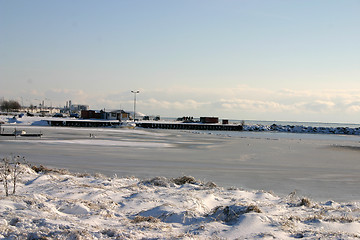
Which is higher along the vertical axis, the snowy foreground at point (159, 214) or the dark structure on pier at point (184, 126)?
the dark structure on pier at point (184, 126)

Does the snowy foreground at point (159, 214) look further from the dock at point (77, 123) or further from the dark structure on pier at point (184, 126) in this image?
the dark structure on pier at point (184, 126)

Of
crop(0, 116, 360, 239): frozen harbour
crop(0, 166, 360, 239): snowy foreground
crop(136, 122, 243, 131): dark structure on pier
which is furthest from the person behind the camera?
crop(136, 122, 243, 131): dark structure on pier

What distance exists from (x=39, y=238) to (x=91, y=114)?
91.5 meters

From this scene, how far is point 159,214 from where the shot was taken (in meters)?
7.63

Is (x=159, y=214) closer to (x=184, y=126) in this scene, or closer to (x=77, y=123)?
(x=77, y=123)

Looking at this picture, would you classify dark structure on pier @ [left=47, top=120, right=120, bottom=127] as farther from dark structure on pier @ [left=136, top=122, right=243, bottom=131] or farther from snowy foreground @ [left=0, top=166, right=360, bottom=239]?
snowy foreground @ [left=0, top=166, right=360, bottom=239]

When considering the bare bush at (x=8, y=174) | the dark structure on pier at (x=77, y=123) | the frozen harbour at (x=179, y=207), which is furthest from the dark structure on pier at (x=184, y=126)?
the bare bush at (x=8, y=174)

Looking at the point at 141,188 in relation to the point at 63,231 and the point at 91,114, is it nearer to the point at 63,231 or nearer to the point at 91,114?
the point at 63,231

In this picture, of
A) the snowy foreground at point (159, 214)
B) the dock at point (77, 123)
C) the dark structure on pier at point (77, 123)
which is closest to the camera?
the snowy foreground at point (159, 214)

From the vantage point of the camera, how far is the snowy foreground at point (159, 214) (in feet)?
20.4

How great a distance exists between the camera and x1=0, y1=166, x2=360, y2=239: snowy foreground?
6.21 metres

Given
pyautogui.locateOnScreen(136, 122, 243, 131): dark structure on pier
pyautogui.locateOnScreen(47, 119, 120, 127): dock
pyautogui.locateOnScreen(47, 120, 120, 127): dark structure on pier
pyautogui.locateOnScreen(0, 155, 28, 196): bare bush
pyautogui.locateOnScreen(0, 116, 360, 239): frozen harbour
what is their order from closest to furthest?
pyautogui.locateOnScreen(0, 116, 360, 239): frozen harbour → pyautogui.locateOnScreen(0, 155, 28, 196): bare bush → pyautogui.locateOnScreen(47, 119, 120, 127): dock → pyautogui.locateOnScreen(47, 120, 120, 127): dark structure on pier → pyautogui.locateOnScreen(136, 122, 243, 131): dark structure on pier

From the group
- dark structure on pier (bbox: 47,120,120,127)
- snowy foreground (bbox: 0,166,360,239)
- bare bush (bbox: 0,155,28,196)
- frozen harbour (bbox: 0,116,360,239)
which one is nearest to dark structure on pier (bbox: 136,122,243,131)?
dark structure on pier (bbox: 47,120,120,127)

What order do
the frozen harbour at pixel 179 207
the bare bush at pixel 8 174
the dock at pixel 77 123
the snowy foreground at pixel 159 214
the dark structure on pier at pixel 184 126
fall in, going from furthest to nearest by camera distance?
the dark structure on pier at pixel 184 126 < the dock at pixel 77 123 < the bare bush at pixel 8 174 < the frozen harbour at pixel 179 207 < the snowy foreground at pixel 159 214
